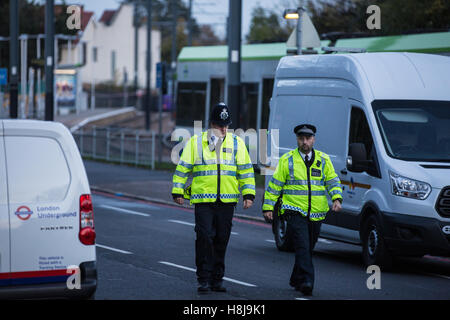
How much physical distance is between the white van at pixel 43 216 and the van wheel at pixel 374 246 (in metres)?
4.80

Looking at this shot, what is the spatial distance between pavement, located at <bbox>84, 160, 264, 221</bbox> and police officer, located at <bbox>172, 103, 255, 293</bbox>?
9.42 meters

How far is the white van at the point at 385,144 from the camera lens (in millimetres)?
11844

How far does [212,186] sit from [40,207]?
2398 mm

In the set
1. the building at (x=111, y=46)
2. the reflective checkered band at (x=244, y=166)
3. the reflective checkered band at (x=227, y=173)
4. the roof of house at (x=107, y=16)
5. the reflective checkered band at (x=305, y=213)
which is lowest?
the building at (x=111, y=46)

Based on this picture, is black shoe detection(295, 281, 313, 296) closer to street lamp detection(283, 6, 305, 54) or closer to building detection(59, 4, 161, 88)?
street lamp detection(283, 6, 305, 54)

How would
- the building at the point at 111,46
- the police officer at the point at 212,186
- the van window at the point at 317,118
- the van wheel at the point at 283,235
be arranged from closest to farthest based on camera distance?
the police officer at the point at 212,186 < the van window at the point at 317,118 < the van wheel at the point at 283,235 < the building at the point at 111,46

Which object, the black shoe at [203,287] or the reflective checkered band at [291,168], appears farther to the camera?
the reflective checkered band at [291,168]

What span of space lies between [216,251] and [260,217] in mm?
9679

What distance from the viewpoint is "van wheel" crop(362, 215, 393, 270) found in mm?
12219

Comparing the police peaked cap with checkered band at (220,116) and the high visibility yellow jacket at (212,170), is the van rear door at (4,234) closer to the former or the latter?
the high visibility yellow jacket at (212,170)

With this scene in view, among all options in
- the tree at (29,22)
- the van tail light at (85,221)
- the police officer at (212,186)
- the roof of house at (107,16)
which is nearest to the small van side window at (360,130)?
the police officer at (212,186)

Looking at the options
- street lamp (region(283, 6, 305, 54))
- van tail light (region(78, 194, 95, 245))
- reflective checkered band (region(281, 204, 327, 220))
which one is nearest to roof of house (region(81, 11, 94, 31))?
street lamp (region(283, 6, 305, 54))

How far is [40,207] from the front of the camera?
320 inches
